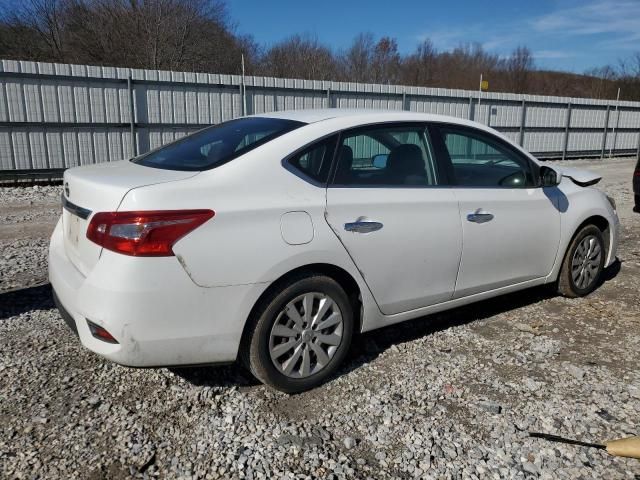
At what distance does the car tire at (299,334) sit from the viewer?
2873mm

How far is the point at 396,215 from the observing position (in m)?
3.27

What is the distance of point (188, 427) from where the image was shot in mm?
2775

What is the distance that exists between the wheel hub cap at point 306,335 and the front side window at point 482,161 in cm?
134

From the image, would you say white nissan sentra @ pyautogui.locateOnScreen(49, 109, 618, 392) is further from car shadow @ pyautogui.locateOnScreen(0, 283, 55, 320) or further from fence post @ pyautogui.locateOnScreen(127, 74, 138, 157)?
fence post @ pyautogui.locateOnScreen(127, 74, 138, 157)

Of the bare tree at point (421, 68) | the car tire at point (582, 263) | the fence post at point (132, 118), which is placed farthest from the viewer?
the bare tree at point (421, 68)

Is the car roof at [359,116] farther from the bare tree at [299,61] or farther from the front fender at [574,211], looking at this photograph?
the bare tree at [299,61]

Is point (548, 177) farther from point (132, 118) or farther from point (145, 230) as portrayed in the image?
point (132, 118)

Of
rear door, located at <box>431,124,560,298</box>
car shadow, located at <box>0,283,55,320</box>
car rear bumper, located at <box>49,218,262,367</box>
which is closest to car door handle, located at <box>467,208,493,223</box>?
rear door, located at <box>431,124,560,298</box>

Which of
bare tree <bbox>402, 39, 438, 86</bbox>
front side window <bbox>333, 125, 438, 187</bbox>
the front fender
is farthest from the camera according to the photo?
bare tree <bbox>402, 39, 438, 86</bbox>

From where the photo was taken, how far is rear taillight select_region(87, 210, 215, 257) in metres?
2.51

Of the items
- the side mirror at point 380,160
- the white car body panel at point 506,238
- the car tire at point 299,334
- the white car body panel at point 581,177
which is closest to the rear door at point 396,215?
the side mirror at point 380,160

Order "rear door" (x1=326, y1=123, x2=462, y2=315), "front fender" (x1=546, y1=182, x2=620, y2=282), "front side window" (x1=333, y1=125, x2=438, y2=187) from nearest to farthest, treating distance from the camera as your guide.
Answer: "rear door" (x1=326, y1=123, x2=462, y2=315), "front side window" (x1=333, y1=125, x2=438, y2=187), "front fender" (x1=546, y1=182, x2=620, y2=282)

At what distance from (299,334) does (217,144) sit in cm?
126

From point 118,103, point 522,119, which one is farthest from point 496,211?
point 522,119
